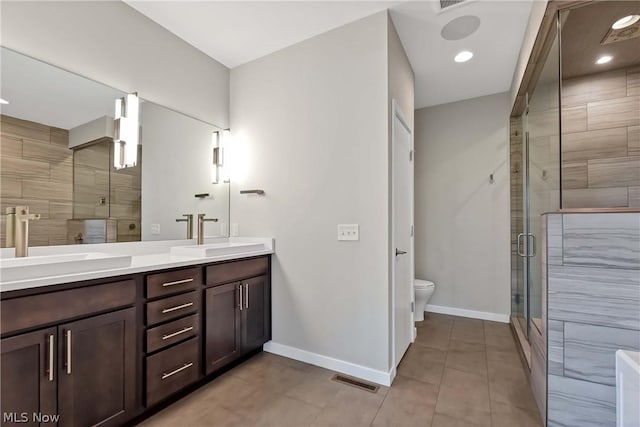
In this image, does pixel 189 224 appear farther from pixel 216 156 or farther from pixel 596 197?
pixel 596 197

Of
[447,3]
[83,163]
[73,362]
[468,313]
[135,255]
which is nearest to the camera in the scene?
[73,362]

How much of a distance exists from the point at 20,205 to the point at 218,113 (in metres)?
1.64

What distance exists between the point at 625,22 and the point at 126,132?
349 centimetres

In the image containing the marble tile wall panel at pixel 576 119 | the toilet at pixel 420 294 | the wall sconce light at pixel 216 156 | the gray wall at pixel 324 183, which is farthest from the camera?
the toilet at pixel 420 294

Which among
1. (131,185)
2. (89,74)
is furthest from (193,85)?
(131,185)

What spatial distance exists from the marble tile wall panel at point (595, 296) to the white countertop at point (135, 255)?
6.39ft

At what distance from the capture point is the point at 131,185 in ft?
6.93

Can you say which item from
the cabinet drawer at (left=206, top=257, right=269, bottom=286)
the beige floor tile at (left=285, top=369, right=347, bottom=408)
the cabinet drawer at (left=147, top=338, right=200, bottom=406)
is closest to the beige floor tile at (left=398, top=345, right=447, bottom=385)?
the beige floor tile at (left=285, top=369, right=347, bottom=408)

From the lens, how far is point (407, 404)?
1.78 m

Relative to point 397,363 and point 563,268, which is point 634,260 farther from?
point 397,363

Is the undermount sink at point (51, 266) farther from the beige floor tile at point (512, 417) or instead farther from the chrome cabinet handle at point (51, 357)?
the beige floor tile at point (512, 417)

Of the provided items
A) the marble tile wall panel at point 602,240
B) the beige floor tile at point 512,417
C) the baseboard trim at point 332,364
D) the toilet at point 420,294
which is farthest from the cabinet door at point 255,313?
the marble tile wall panel at point 602,240

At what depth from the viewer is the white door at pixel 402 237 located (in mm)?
2182

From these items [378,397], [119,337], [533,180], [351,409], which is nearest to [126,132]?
[119,337]
